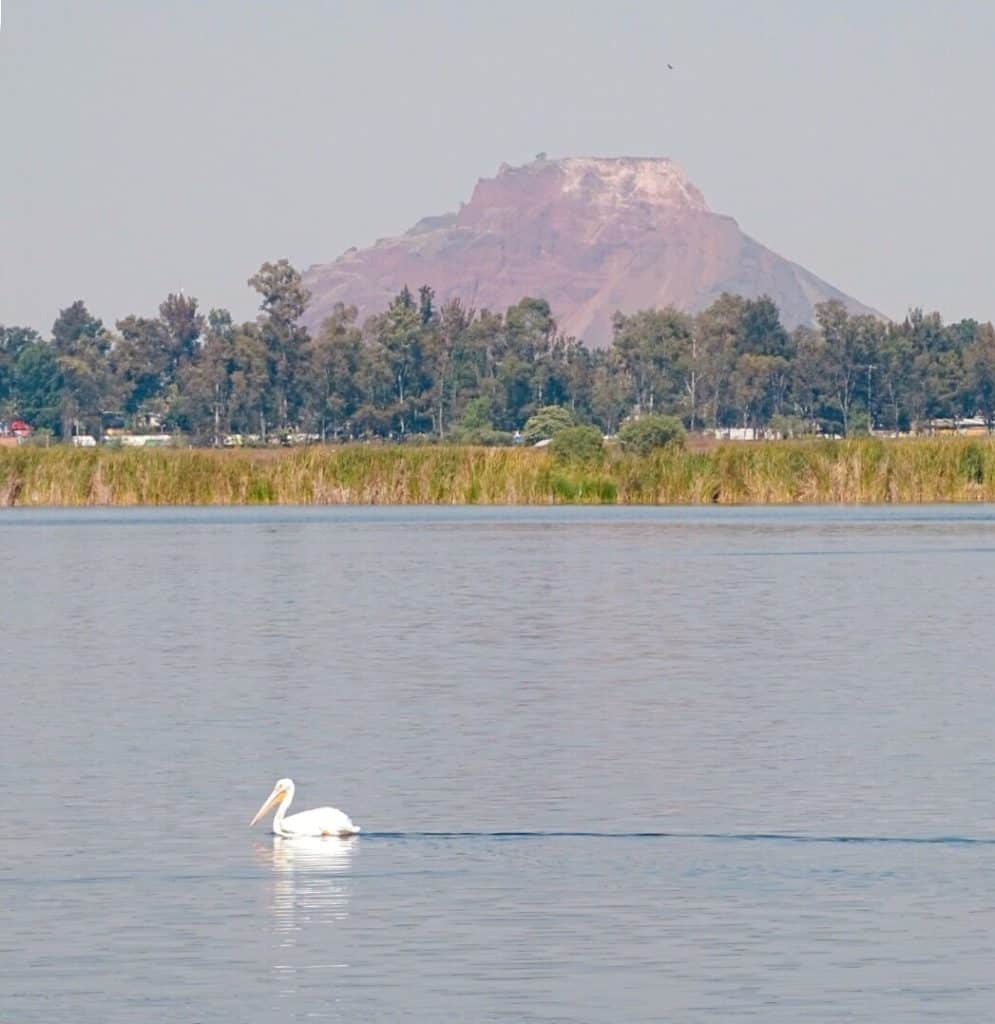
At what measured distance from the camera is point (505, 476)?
223ft

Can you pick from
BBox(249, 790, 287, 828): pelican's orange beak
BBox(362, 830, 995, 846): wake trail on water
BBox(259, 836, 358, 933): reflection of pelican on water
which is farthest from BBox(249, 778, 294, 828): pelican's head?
BBox(362, 830, 995, 846): wake trail on water

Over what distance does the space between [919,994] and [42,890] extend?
4723 mm

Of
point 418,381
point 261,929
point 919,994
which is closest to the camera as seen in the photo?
point 919,994

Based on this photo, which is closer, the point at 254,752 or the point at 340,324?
the point at 254,752

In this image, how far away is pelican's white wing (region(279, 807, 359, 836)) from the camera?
14172mm

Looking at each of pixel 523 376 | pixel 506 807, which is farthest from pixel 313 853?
pixel 523 376

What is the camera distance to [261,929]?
11953mm

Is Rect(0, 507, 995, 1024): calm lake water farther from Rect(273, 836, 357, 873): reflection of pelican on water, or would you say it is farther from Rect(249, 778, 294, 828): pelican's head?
Rect(249, 778, 294, 828): pelican's head

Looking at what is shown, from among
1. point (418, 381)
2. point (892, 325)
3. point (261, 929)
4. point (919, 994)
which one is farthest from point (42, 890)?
point (892, 325)

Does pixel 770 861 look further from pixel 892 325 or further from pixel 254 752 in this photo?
pixel 892 325

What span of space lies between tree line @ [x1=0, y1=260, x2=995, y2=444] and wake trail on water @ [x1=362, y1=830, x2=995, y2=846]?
111 meters

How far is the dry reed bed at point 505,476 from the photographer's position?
215 feet

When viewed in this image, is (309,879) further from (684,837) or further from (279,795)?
(684,837)

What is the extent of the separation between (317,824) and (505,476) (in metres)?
53.8
